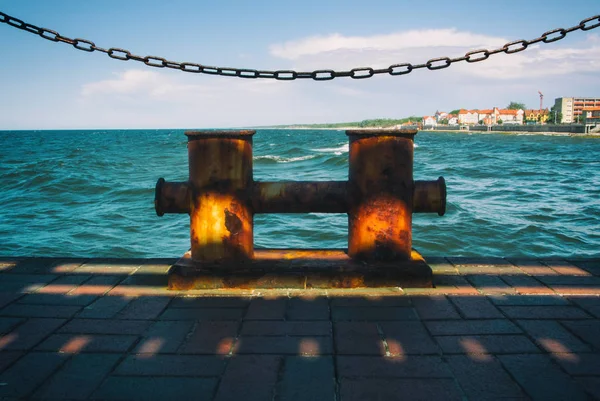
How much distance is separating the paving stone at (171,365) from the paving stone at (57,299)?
0.90 metres

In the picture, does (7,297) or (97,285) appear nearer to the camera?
(7,297)

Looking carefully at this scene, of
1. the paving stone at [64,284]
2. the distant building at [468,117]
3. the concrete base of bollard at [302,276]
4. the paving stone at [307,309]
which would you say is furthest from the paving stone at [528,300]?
the distant building at [468,117]

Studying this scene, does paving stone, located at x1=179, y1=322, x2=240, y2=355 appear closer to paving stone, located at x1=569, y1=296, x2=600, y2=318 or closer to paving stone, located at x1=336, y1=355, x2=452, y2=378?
paving stone, located at x1=336, y1=355, x2=452, y2=378

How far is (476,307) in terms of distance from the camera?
2637mm

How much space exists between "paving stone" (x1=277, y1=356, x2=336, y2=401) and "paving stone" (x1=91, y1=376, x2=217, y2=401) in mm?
305

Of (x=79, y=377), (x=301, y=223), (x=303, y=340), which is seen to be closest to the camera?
(x=79, y=377)

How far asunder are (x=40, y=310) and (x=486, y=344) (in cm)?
251

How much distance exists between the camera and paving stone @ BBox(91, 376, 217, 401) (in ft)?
5.80

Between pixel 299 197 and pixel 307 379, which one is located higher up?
pixel 299 197

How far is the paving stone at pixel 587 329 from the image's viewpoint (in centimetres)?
221

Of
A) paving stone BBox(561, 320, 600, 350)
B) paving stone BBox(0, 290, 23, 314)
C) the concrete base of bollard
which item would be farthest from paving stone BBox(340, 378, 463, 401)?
paving stone BBox(0, 290, 23, 314)

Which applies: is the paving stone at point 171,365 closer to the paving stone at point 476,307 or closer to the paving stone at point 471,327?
the paving stone at point 471,327

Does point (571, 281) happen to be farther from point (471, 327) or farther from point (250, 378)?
point (250, 378)

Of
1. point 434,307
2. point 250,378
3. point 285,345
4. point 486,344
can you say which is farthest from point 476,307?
point 250,378
